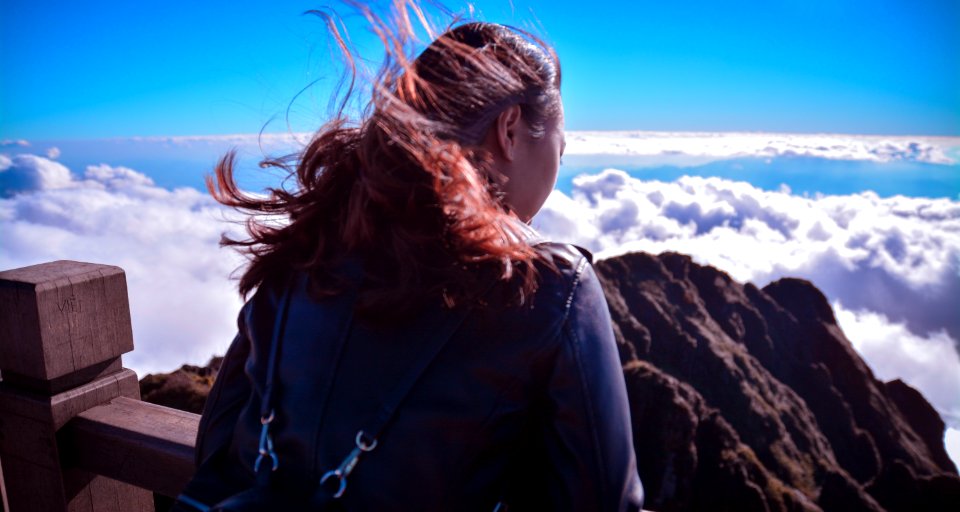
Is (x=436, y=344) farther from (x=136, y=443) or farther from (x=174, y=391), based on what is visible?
(x=174, y=391)

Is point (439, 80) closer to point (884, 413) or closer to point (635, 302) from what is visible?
point (635, 302)

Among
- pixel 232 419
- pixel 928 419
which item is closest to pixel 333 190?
pixel 232 419

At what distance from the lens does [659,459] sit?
43.2m

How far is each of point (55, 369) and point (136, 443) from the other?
1.46 feet

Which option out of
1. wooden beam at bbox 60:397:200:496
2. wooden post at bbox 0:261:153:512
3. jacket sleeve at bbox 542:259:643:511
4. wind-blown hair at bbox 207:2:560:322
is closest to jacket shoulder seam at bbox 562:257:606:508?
jacket sleeve at bbox 542:259:643:511

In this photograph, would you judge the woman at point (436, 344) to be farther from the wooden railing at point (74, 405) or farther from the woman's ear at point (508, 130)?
the wooden railing at point (74, 405)

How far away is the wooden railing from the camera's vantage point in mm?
2166

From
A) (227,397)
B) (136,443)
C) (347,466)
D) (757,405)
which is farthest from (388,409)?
(757,405)

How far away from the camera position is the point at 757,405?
184 feet

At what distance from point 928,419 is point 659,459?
163ft

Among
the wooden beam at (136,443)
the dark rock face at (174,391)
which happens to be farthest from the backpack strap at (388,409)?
the dark rock face at (174,391)

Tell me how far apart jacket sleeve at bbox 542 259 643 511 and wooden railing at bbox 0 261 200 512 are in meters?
1.40

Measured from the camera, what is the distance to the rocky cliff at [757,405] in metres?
43.0

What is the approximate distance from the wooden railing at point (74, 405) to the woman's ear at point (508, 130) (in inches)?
56.8
